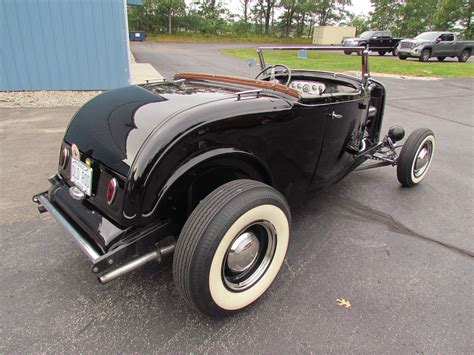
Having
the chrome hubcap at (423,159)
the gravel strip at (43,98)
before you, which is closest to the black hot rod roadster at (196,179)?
the chrome hubcap at (423,159)

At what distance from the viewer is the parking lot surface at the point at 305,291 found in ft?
5.96

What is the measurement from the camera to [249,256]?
6.52ft

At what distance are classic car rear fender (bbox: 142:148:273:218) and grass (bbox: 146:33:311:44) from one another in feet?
115

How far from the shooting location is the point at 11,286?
2174 mm

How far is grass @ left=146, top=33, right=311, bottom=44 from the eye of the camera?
34.6 metres

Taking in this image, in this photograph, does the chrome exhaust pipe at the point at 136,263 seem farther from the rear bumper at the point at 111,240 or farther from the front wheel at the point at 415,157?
the front wheel at the point at 415,157

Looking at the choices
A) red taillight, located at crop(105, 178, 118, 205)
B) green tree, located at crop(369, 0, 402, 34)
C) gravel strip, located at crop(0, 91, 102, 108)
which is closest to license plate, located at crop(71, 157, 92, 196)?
red taillight, located at crop(105, 178, 118, 205)

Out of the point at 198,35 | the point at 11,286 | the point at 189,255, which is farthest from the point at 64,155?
the point at 198,35

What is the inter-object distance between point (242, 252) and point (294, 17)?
1937 inches

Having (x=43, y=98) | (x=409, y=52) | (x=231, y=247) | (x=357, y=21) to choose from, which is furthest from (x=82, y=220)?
(x=357, y=21)

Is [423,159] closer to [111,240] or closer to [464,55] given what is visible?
[111,240]

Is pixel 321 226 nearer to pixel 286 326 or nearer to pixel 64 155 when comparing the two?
pixel 286 326

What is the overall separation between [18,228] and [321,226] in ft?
8.70

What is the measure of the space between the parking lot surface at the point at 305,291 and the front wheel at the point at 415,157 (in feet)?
0.67
